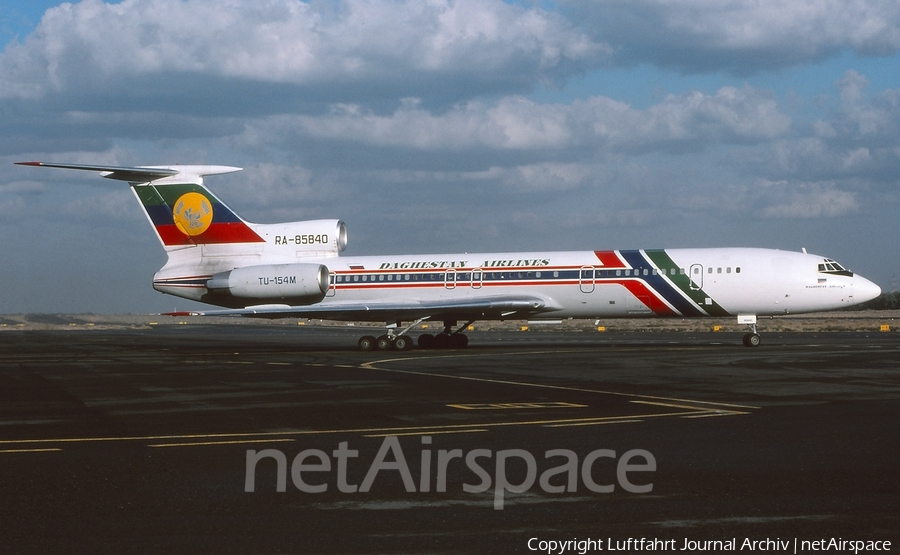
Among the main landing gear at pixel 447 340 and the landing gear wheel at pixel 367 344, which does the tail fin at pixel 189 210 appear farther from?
the main landing gear at pixel 447 340

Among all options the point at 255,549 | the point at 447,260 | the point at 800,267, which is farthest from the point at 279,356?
the point at 255,549

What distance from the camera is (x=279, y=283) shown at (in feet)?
123

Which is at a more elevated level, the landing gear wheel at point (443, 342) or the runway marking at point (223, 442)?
the landing gear wheel at point (443, 342)

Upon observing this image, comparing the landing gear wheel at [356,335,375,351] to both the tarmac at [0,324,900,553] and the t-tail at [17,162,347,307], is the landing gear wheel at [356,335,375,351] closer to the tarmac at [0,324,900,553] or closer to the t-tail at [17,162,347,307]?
the t-tail at [17,162,347,307]

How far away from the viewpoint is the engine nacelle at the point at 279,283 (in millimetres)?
37406

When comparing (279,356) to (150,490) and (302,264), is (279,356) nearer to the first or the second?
(302,264)

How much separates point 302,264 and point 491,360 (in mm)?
12219

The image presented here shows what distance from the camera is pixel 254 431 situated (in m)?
12.9

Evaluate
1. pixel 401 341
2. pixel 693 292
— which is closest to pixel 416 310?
pixel 401 341

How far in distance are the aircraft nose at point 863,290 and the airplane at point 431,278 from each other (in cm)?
5

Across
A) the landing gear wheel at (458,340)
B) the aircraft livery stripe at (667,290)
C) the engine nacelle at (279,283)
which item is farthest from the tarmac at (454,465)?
the landing gear wheel at (458,340)

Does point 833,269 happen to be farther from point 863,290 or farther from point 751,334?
point 751,334

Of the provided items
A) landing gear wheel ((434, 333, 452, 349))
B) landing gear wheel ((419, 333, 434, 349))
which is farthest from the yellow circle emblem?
landing gear wheel ((434, 333, 452, 349))

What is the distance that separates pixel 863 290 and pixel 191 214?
1017 inches
